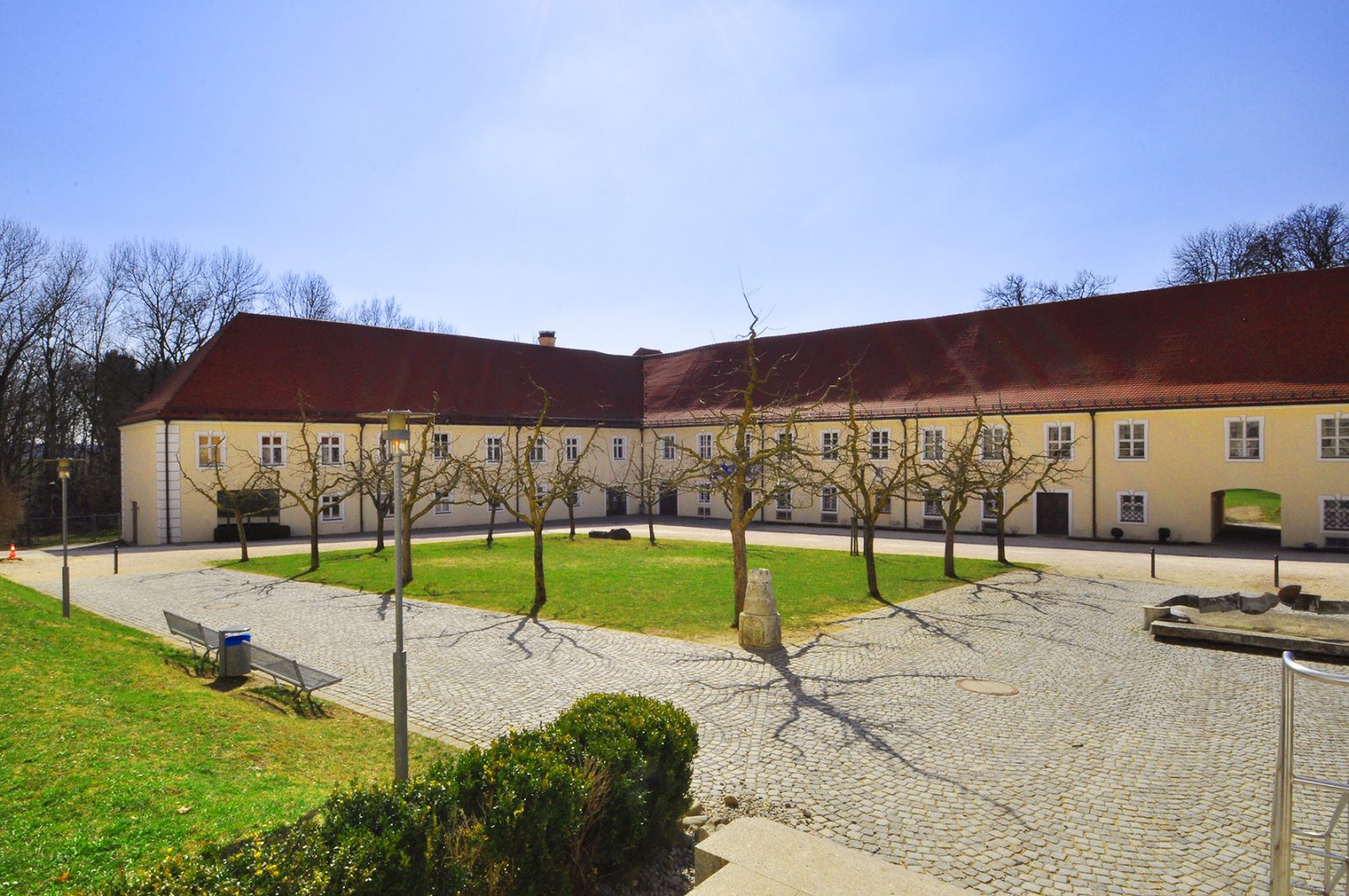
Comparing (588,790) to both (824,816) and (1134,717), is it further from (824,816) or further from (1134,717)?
(1134,717)

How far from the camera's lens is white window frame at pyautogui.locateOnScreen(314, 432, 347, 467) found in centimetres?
3241

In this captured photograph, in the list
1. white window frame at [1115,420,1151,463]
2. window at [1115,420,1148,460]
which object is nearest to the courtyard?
white window frame at [1115,420,1151,463]

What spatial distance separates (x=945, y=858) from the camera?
575 centimetres

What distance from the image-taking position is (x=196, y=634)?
1177 centimetres

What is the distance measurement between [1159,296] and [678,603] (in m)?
25.3

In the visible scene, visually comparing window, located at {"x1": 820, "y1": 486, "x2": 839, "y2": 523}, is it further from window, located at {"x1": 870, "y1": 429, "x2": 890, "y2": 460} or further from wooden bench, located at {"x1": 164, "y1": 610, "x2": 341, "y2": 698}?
wooden bench, located at {"x1": 164, "y1": 610, "x2": 341, "y2": 698}

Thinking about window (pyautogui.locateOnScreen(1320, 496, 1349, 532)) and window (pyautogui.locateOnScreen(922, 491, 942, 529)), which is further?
window (pyautogui.locateOnScreen(922, 491, 942, 529))

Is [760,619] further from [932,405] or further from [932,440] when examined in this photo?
[932,405]

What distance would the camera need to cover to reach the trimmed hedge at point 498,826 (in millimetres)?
3822

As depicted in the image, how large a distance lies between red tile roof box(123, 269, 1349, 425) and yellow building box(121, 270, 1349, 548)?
0.27 ft

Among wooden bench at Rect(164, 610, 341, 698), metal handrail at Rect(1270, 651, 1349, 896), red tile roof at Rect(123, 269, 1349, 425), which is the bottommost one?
wooden bench at Rect(164, 610, 341, 698)

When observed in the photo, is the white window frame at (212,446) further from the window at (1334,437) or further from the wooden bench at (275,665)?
the window at (1334,437)

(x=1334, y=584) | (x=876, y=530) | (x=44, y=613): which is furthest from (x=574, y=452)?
(x=1334, y=584)

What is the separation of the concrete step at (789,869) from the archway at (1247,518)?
90.3 feet
